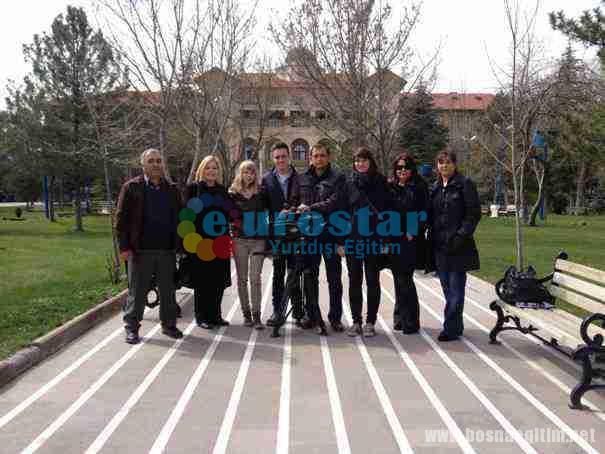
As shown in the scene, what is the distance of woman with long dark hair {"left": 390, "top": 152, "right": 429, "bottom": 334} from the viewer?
601 cm

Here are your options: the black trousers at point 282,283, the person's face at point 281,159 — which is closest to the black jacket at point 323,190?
the person's face at point 281,159

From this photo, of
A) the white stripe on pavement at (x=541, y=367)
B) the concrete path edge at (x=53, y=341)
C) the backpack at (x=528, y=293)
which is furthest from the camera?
the backpack at (x=528, y=293)

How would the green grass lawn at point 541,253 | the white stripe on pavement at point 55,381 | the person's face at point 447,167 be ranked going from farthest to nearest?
the green grass lawn at point 541,253
the person's face at point 447,167
the white stripe on pavement at point 55,381

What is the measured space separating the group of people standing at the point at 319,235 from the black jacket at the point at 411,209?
1 cm

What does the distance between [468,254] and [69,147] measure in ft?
78.8

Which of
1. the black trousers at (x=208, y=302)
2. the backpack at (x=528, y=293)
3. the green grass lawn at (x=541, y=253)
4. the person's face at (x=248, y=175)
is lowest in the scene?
the green grass lawn at (x=541, y=253)

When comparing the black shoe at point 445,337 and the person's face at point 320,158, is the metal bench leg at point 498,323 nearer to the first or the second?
the black shoe at point 445,337

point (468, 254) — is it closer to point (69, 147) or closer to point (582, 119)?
point (582, 119)

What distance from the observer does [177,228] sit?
6.05 metres

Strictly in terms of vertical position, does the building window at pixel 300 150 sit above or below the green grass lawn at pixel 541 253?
above

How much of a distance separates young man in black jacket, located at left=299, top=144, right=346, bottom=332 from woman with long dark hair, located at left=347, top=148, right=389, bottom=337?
6.2 inches

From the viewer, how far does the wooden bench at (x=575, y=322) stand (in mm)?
4109

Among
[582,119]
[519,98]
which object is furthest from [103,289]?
[582,119]

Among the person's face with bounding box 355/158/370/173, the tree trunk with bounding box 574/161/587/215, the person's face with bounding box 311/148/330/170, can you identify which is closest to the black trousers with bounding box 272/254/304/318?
→ the person's face with bounding box 311/148/330/170
